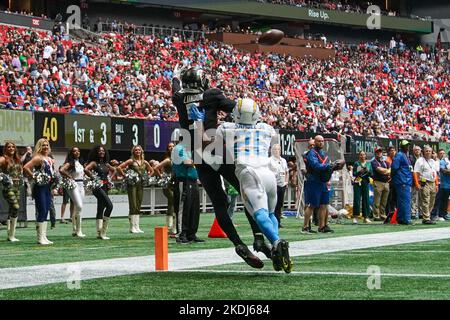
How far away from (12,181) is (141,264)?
6828 millimetres

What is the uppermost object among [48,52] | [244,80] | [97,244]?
[48,52]

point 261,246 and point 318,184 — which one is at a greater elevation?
point 318,184

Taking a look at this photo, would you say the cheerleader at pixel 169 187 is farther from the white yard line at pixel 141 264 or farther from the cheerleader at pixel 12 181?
the white yard line at pixel 141 264

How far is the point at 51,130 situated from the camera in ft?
91.7

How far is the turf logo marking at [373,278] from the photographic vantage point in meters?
8.66

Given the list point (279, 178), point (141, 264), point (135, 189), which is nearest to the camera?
point (141, 264)

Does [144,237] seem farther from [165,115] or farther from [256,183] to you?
[165,115]

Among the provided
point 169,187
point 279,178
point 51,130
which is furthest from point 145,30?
point 169,187

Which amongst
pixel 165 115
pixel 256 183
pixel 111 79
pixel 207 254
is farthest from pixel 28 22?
pixel 256 183

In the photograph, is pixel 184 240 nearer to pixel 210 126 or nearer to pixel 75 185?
pixel 75 185

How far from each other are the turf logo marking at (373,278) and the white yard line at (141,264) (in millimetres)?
1492

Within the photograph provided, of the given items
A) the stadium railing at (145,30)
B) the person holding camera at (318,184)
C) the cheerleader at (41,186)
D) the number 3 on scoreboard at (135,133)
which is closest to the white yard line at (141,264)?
the person holding camera at (318,184)

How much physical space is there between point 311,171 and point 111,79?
58.7 feet

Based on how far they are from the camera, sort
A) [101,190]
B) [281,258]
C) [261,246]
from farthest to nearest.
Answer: [101,190] → [261,246] → [281,258]
